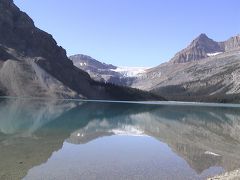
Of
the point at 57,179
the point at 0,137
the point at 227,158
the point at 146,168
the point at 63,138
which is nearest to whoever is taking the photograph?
the point at 57,179

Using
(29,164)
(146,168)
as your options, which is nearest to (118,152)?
(146,168)

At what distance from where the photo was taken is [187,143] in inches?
2085

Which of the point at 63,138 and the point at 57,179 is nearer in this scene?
the point at 57,179

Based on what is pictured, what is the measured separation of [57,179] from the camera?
26.9 meters

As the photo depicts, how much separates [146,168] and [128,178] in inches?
187

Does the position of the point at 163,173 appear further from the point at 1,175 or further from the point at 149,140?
the point at 149,140

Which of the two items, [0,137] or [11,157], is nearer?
[11,157]

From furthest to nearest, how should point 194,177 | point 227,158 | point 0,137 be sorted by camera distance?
1. point 0,137
2. point 227,158
3. point 194,177

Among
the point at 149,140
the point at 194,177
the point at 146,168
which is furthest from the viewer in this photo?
the point at 149,140

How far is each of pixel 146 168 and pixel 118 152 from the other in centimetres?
996

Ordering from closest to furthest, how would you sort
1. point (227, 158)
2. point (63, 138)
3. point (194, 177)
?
1. point (194, 177)
2. point (227, 158)
3. point (63, 138)

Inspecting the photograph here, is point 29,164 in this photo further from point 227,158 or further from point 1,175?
point 227,158

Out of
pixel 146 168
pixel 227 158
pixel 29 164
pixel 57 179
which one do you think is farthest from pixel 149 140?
pixel 57 179

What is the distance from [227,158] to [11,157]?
64.3ft
